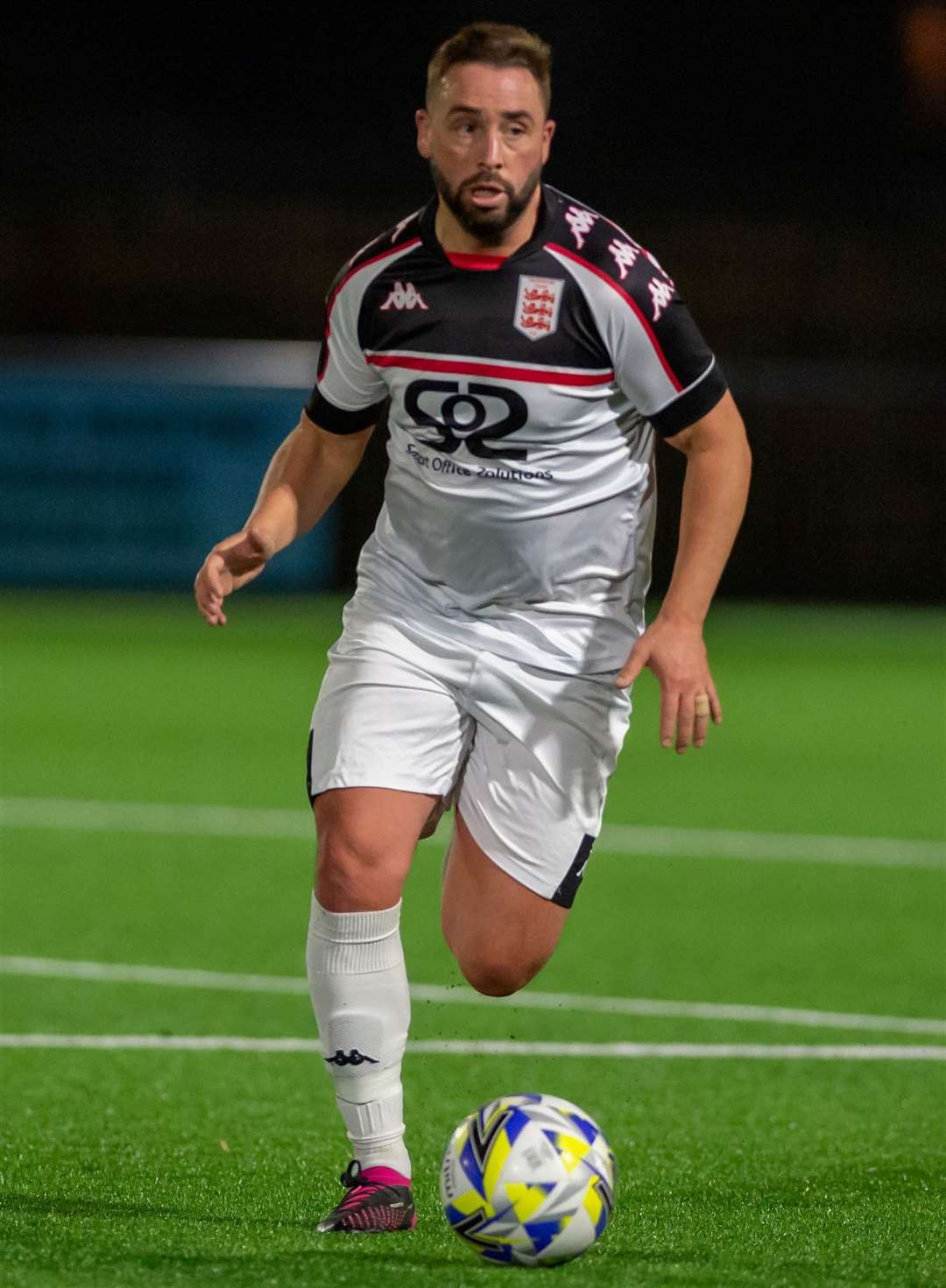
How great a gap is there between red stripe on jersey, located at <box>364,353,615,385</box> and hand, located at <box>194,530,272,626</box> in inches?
19.1

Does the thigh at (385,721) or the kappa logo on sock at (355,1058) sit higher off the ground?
the thigh at (385,721)

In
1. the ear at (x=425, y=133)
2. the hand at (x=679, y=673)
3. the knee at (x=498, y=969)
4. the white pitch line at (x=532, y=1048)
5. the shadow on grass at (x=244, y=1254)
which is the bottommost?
the white pitch line at (x=532, y=1048)

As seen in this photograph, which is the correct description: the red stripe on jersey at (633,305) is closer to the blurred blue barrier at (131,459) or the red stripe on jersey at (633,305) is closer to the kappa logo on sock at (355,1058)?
the kappa logo on sock at (355,1058)

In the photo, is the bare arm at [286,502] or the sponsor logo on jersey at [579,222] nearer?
the sponsor logo on jersey at [579,222]

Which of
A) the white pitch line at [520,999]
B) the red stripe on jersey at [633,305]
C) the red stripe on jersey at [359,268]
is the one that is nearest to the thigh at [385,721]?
the red stripe on jersey at [359,268]

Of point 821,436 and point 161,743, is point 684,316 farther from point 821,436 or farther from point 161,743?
point 821,436


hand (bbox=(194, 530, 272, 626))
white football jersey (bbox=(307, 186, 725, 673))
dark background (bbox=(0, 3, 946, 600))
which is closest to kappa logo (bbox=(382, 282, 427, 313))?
white football jersey (bbox=(307, 186, 725, 673))

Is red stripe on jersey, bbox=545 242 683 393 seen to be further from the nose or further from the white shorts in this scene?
the white shorts

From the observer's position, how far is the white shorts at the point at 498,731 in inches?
175

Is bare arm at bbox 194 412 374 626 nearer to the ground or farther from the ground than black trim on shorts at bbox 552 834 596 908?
farther from the ground

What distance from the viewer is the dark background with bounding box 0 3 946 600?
762 inches

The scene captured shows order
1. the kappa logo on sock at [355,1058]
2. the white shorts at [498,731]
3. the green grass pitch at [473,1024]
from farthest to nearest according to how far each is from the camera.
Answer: the white shorts at [498,731] < the kappa logo on sock at [355,1058] < the green grass pitch at [473,1024]

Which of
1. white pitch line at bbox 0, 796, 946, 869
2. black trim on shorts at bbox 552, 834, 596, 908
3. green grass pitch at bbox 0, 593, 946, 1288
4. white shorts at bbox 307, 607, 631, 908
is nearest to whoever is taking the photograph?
green grass pitch at bbox 0, 593, 946, 1288

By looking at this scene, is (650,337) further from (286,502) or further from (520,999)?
(520,999)
